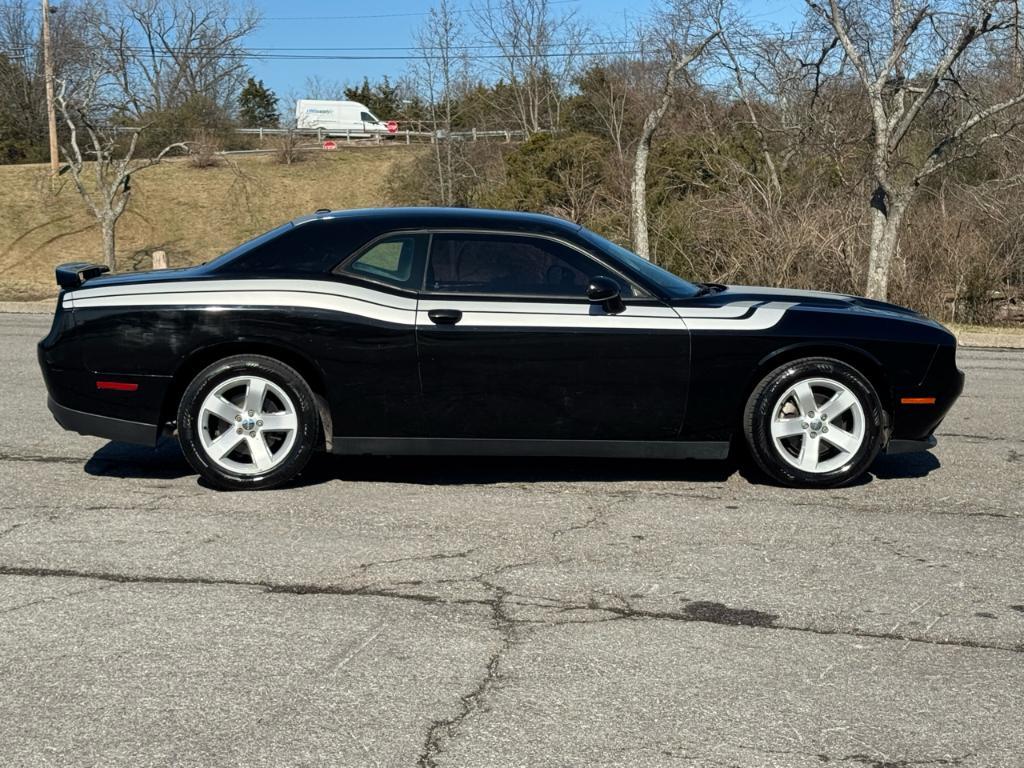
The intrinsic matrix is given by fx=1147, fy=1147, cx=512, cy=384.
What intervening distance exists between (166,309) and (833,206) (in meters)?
16.9

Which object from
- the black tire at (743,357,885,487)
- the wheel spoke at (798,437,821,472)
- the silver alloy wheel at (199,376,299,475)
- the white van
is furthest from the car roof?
the white van

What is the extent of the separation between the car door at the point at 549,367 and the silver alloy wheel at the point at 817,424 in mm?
615

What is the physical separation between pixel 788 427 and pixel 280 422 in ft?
9.28

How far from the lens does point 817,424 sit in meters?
6.44

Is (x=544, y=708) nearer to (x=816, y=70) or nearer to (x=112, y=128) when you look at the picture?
(x=816, y=70)

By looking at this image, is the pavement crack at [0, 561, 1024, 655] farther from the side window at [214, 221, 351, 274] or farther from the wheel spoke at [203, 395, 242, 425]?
the side window at [214, 221, 351, 274]

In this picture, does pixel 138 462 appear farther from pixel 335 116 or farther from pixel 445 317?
pixel 335 116

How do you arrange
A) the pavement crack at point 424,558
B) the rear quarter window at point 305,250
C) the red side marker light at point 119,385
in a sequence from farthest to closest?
the rear quarter window at point 305,250
the red side marker light at point 119,385
the pavement crack at point 424,558

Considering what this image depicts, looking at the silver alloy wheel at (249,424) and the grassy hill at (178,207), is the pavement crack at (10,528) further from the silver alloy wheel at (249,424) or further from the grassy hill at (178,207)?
the grassy hill at (178,207)

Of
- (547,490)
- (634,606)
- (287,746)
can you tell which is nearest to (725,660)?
(634,606)

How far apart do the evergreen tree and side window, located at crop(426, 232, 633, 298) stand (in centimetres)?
6815

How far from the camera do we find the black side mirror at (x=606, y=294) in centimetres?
627

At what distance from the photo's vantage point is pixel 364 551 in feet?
17.3

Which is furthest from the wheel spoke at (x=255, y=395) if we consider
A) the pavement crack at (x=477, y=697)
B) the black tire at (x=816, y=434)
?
the black tire at (x=816, y=434)
